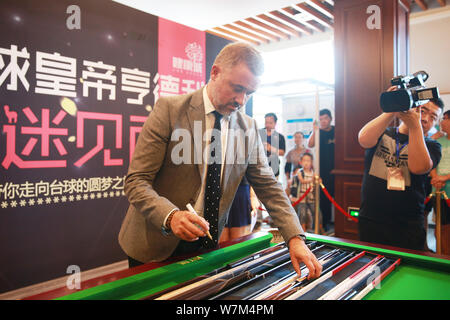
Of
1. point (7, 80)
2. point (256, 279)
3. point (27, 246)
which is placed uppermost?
point (7, 80)

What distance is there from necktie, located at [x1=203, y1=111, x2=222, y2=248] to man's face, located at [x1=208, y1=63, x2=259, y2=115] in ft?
0.47

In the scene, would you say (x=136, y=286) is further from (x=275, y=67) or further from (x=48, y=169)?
(x=275, y=67)

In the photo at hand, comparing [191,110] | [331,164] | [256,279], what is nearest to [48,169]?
[191,110]

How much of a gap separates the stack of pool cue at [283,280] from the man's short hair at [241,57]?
729mm

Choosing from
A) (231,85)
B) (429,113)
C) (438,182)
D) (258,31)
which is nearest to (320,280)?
(231,85)

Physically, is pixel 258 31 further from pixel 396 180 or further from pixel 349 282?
pixel 349 282

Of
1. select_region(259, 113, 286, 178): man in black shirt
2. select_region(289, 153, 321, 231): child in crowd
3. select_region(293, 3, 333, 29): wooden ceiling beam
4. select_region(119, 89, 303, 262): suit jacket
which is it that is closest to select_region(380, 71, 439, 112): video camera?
select_region(119, 89, 303, 262): suit jacket

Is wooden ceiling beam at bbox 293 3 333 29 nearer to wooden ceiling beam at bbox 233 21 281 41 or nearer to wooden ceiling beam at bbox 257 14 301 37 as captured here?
wooden ceiling beam at bbox 257 14 301 37

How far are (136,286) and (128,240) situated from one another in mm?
402

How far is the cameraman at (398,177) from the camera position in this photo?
179 cm

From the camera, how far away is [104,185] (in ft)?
10.3

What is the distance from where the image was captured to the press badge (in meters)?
1.83

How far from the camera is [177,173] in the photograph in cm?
134

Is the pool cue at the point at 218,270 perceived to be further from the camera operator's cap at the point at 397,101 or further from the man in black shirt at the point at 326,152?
the man in black shirt at the point at 326,152
